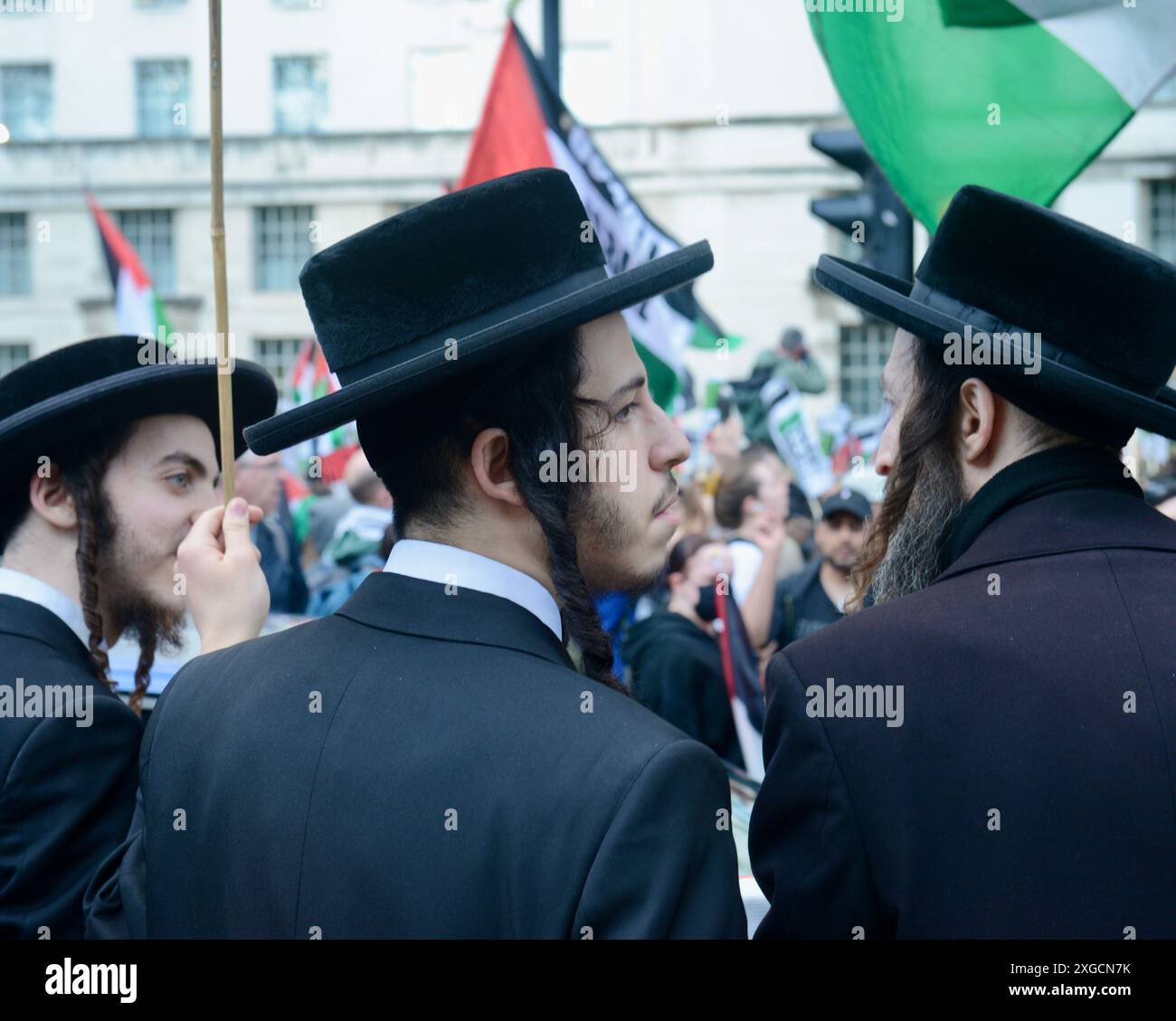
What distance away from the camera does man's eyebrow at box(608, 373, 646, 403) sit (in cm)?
203

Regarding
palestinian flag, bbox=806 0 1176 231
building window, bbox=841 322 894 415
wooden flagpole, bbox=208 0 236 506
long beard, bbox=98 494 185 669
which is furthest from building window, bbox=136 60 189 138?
wooden flagpole, bbox=208 0 236 506

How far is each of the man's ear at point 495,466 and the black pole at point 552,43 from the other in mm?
5453

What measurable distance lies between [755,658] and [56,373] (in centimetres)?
334

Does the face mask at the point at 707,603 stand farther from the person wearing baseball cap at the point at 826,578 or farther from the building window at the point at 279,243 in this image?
the building window at the point at 279,243

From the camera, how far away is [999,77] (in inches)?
179

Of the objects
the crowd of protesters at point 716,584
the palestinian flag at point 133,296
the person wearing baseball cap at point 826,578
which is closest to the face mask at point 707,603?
the crowd of protesters at point 716,584

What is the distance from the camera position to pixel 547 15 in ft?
23.1

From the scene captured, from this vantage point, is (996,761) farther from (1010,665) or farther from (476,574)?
(476,574)

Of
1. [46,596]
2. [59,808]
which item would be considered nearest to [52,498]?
[46,596]

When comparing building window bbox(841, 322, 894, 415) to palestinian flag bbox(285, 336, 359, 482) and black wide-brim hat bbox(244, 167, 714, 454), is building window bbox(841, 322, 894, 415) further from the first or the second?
black wide-brim hat bbox(244, 167, 714, 454)

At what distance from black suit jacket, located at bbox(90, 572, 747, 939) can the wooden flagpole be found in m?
0.48

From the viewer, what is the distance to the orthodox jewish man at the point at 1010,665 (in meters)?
1.97

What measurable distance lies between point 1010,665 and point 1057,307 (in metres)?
0.59
